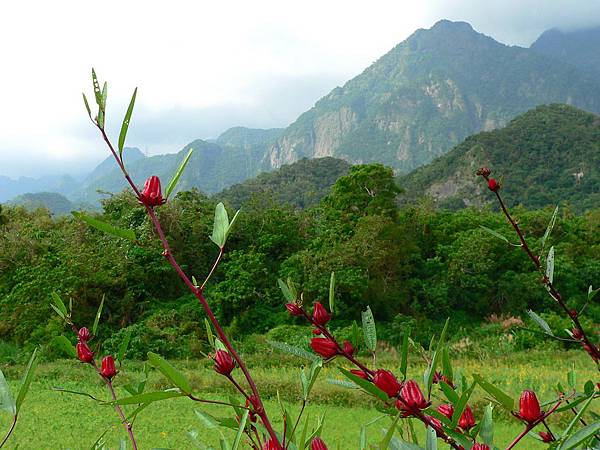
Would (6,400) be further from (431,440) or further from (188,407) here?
(188,407)

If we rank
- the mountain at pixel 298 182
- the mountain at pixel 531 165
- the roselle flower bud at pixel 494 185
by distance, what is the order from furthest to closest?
1. the mountain at pixel 298 182
2. the mountain at pixel 531 165
3. the roselle flower bud at pixel 494 185

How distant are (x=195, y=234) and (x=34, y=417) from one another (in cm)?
692

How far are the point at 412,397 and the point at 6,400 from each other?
0.39 m

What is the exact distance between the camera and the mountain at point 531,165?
1201 inches

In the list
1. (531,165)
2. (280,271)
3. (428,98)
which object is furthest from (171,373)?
(428,98)

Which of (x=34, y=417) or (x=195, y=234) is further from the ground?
(x=195, y=234)

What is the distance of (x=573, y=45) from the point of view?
502 feet

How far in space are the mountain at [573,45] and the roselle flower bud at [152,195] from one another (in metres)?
165

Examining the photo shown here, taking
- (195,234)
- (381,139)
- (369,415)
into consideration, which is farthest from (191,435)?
(381,139)

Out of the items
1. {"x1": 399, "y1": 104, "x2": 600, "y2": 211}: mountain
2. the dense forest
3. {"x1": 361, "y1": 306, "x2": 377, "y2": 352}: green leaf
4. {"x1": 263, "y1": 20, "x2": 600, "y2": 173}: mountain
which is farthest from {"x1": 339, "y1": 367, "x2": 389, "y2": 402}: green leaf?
{"x1": 263, "y1": 20, "x2": 600, "y2": 173}: mountain

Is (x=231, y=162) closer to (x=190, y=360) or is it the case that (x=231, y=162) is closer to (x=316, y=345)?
(x=190, y=360)

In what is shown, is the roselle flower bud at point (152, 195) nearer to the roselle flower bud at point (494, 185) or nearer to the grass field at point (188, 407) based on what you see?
the roselle flower bud at point (494, 185)

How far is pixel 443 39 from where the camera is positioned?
415 ft

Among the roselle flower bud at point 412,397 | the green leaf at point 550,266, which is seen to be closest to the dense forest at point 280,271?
the green leaf at point 550,266
